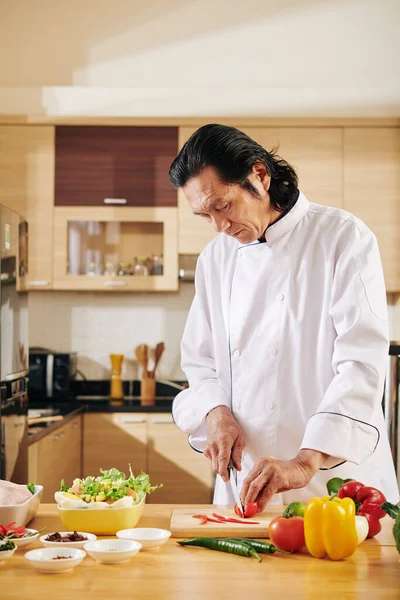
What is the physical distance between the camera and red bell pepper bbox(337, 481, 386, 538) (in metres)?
1.43

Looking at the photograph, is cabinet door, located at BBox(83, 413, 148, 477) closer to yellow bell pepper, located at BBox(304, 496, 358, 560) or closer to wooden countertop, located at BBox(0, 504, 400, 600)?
wooden countertop, located at BBox(0, 504, 400, 600)

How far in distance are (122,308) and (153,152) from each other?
1.01m

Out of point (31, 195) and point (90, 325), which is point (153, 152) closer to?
point (31, 195)

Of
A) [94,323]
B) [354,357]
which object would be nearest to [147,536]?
[354,357]

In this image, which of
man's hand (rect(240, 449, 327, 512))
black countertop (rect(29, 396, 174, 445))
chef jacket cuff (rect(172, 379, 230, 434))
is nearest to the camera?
man's hand (rect(240, 449, 327, 512))

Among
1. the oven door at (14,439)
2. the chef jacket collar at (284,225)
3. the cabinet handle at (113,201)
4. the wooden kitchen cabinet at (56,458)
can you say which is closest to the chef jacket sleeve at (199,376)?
the chef jacket collar at (284,225)

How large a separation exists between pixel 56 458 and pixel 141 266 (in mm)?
1323

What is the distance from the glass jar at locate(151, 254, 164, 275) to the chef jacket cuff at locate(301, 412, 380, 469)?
2.93m

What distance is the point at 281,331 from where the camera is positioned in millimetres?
1805

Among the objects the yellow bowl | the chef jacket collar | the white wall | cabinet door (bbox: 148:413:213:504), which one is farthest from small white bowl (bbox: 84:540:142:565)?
the white wall

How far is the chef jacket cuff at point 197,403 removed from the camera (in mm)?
1803

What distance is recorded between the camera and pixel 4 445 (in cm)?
296

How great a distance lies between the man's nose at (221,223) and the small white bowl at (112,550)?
720 mm

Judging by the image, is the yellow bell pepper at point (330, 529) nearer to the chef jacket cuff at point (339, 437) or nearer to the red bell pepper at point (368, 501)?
the red bell pepper at point (368, 501)
